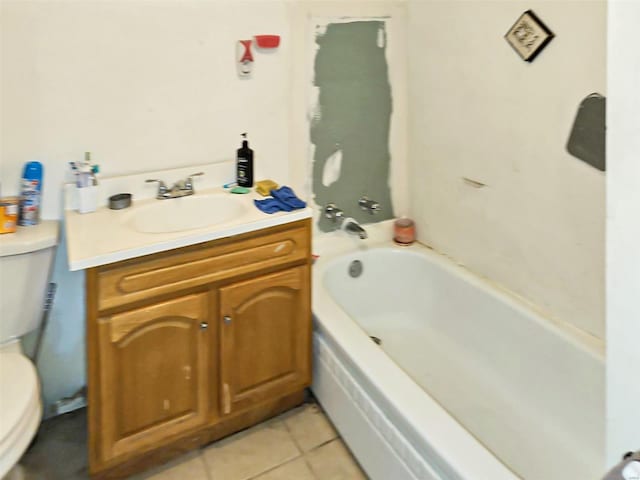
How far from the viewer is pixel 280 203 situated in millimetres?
1927

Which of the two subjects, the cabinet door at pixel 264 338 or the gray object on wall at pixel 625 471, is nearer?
the gray object on wall at pixel 625 471

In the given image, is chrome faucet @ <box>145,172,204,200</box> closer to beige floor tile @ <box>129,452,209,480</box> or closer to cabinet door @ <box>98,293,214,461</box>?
cabinet door @ <box>98,293,214,461</box>

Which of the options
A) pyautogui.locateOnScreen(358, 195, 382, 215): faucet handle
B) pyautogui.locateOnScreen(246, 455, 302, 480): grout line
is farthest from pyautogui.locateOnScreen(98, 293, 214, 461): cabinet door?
pyautogui.locateOnScreen(358, 195, 382, 215): faucet handle

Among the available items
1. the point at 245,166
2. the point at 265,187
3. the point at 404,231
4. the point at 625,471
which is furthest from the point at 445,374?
the point at 625,471

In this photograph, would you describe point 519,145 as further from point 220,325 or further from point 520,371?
point 220,325

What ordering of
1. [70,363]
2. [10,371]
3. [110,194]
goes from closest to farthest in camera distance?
1. [10,371]
2. [110,194]
3. [70,363]

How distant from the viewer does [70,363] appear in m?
2.11

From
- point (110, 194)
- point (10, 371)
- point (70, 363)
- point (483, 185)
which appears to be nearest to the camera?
point (10, 371)

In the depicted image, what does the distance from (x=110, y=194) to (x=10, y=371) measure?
2.23 ft

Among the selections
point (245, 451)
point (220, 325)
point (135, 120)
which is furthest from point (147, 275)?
point (245, 451)

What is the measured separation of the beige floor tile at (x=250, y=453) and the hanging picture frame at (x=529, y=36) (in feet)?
5.38

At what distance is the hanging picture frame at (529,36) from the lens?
186 centimetres

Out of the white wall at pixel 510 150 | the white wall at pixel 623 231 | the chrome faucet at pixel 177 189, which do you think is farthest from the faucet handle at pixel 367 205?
the white wall at pixel 623 231

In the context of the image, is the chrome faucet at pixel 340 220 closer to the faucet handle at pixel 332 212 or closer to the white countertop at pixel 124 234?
the faucet handle at pixel 332 212
